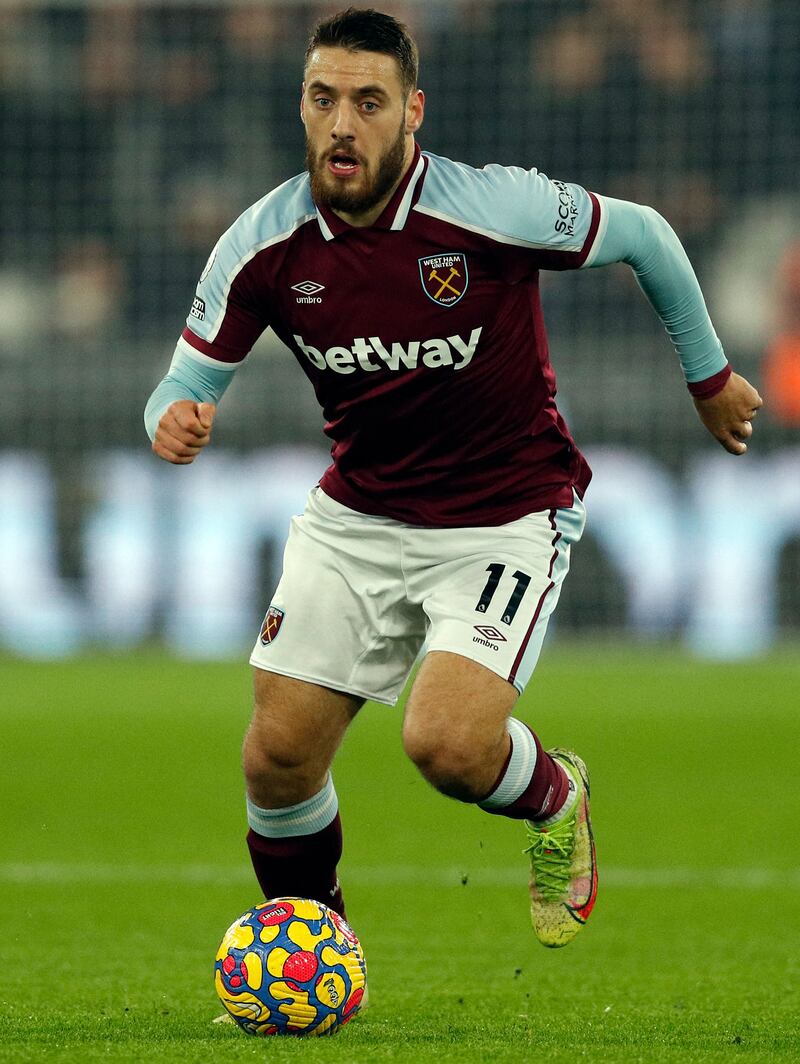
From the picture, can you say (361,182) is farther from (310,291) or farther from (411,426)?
(411,426)

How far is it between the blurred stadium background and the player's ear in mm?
9919

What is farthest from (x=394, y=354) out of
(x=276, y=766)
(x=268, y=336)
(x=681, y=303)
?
(x=268, y=336)

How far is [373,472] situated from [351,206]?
27.0 inches

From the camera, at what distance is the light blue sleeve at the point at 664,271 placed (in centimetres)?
452

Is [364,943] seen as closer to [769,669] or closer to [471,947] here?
[471,947]

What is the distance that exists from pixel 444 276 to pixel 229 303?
505 millimetres

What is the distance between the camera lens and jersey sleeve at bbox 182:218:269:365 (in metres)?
4.43

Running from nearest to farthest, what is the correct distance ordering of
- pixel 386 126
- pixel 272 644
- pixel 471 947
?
pixel 386 126 < pixel 272 644 < pixel 471 947

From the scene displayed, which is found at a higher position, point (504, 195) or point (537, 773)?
point (504, 195)

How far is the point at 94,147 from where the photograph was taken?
1695cm

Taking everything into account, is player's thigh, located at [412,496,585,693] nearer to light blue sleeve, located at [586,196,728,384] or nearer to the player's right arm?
light blue sleeve, located at [586,196,728,384]

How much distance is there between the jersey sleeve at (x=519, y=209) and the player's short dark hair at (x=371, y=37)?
0.81ft

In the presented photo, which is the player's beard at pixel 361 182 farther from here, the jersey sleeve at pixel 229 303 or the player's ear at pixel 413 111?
the jersey sleeve at pixel 229 303

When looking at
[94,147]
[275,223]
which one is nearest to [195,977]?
[275,223]
